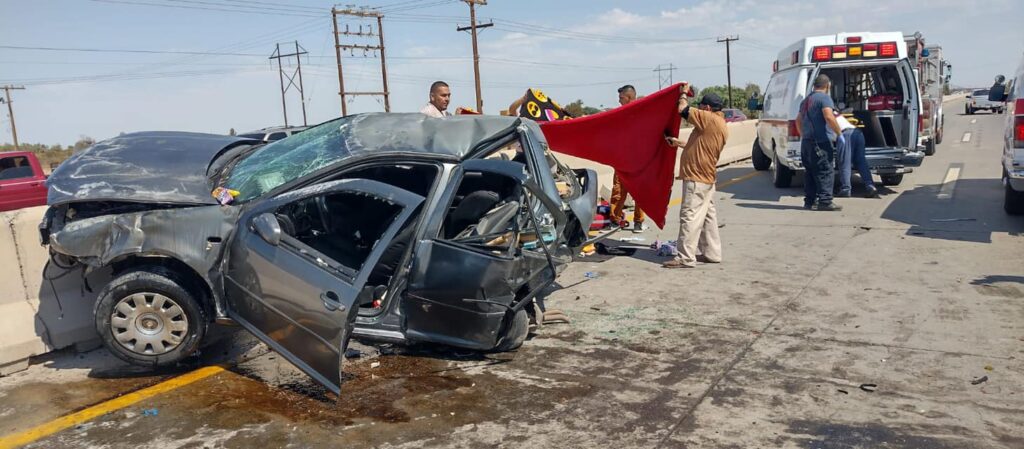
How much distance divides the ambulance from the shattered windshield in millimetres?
8532

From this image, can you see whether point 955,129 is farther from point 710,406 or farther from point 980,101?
point 710,406

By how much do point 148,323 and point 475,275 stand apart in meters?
2.11

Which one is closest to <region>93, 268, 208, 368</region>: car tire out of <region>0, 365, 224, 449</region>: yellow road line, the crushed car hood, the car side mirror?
<region>0, 365, 224, 449</region>: yellow road line

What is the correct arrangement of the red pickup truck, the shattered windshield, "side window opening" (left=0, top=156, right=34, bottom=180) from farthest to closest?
"side window opening" (left=0, top=156, right=34, bottom=180) < the red pickup truck < the shattered windshield

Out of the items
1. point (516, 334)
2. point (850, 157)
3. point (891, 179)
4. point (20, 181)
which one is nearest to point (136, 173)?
point (516, 334)

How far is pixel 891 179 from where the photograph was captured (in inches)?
522

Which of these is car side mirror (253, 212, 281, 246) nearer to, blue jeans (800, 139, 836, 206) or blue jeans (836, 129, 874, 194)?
blue jeans (800, 139, 836, 206)

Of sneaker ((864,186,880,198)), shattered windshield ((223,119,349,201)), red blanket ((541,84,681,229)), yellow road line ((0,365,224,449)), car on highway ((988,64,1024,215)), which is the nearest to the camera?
yellow road line ((0,365,224,449))

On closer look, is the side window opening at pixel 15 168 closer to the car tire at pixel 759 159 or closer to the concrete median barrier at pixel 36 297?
the concrete median barrier at pixel 36 297

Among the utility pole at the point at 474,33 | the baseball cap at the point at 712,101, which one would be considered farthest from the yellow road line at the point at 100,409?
the utility pole at the point at 474,33

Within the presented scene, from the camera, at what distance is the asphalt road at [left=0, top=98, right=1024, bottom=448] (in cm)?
401

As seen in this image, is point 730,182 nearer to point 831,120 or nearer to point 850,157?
point 850,157

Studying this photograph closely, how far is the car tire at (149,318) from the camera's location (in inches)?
189

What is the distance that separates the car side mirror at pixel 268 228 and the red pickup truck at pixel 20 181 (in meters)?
12.7
